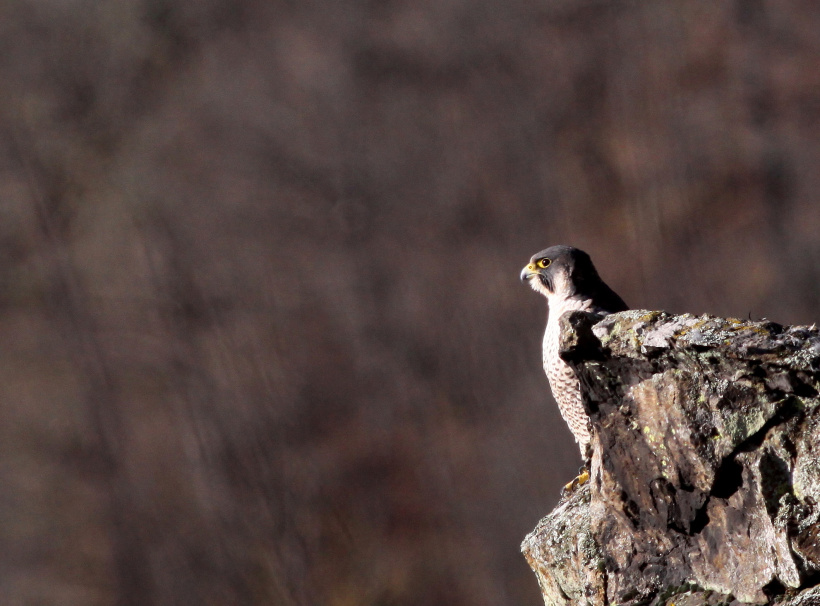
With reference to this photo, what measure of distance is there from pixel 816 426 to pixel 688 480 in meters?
0.29

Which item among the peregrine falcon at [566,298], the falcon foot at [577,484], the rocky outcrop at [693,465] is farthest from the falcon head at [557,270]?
the rocky outcrop at [693,465]

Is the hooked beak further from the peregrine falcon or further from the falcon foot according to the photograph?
the falcon foot

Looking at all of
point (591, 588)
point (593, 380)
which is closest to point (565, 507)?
point (591, 588)

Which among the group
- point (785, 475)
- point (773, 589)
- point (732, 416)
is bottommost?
point (773, 589)

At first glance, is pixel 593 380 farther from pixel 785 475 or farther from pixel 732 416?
pixel 785 475

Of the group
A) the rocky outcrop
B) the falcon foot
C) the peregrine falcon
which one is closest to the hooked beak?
the peregrine falcon

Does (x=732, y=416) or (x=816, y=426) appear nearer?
(x=816, y=426)

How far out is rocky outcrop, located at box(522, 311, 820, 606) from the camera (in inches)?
59.2

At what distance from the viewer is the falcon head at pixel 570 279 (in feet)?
9.86

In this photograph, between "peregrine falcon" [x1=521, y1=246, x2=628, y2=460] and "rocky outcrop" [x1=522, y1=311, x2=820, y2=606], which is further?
"peregrine falcon" [x1=521, y1=246, x2=628, y2=460]

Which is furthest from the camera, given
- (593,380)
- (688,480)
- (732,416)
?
(593,380)

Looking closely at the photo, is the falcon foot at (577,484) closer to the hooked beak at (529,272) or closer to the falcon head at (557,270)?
the falcon head at (557,270)

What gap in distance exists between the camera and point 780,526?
153 centimetres

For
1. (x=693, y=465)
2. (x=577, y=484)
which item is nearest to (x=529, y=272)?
(x=577, y=484)
